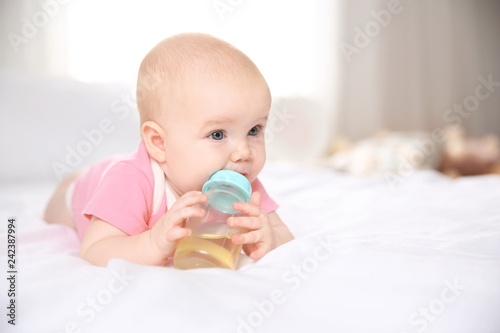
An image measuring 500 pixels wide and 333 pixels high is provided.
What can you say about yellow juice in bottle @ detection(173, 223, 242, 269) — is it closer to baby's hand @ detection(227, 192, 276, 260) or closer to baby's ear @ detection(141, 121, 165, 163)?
baby's hand @ detection(227, 192, 276, 260)

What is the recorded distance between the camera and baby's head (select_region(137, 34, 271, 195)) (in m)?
0.76

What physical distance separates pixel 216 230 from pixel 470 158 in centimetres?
291

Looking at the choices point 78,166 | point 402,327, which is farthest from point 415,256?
point 78,166

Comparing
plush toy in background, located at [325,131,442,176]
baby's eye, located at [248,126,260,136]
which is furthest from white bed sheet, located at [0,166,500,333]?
plush toy in background, located at [325,131,442,176]

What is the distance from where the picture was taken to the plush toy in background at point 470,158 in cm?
308

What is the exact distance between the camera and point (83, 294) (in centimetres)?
56

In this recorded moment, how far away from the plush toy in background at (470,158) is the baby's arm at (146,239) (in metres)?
2.89

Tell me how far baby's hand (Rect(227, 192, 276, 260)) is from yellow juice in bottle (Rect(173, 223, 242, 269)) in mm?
28

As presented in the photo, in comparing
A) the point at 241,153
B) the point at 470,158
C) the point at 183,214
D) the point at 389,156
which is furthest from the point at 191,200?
the point at 470,158

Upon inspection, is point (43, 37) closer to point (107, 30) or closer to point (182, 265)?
point (107, 30)

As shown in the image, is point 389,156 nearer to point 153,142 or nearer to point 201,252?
point 153,142

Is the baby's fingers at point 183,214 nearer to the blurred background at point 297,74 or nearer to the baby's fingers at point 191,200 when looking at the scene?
the baby's fingers at point 191,200

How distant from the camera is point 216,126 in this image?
0.76 m

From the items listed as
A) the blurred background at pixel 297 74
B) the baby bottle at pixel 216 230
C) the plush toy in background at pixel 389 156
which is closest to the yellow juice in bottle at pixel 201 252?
the baby bottle at pixel 216 230
